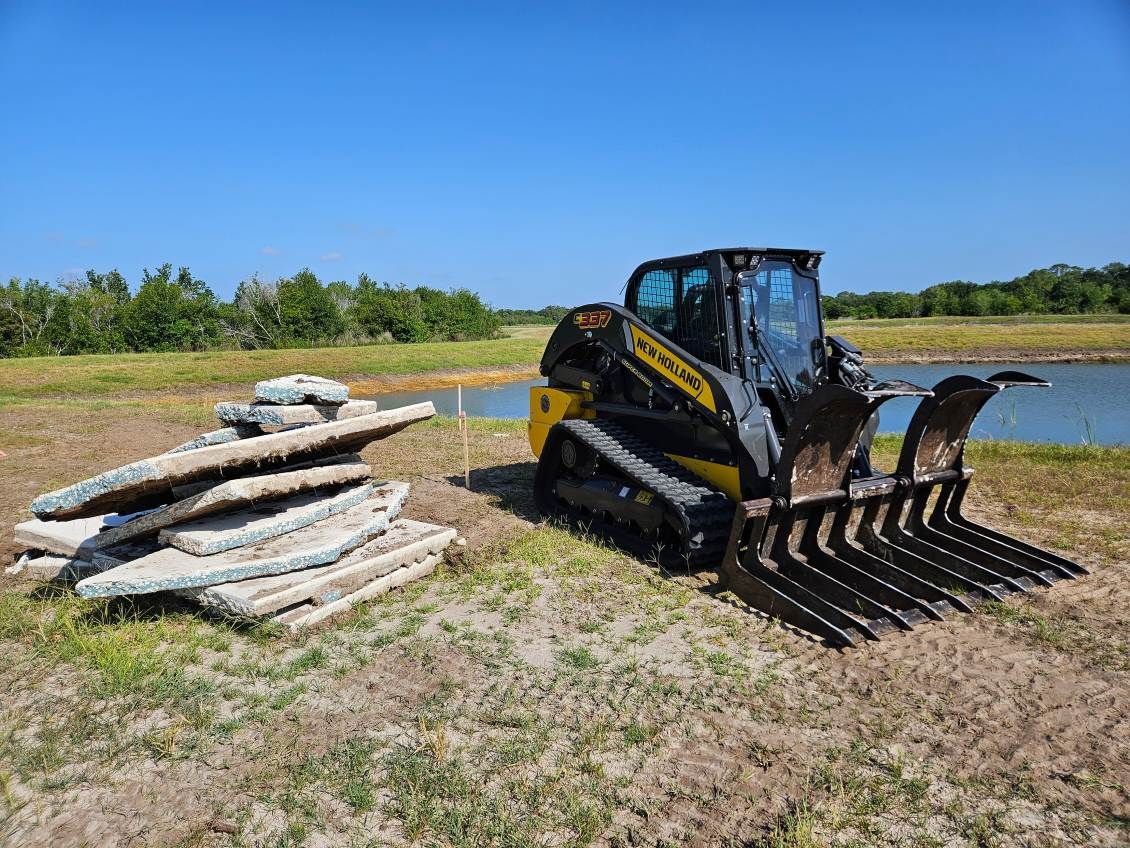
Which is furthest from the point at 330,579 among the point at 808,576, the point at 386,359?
the point at 386,359

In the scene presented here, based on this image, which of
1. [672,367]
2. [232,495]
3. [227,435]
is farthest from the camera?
[672,367]

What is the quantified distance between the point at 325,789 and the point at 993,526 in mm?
6404

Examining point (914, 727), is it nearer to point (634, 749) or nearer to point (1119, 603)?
point (634, 749)

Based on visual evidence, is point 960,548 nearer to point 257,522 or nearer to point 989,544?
point 989,544

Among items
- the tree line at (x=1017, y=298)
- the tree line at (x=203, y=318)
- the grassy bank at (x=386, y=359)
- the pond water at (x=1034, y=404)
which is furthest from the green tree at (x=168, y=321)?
the tree line at (x=1017, y=298)

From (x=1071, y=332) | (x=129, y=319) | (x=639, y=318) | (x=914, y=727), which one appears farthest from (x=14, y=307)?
(x=1071, y=332)

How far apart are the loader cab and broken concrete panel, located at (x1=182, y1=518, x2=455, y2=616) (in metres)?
2.81

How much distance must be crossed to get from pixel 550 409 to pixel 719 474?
98.0 inches

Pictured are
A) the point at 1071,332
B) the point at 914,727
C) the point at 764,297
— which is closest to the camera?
the point at 914,727

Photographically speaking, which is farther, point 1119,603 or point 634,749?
point 1119,603

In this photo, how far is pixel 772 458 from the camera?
18.4 ft

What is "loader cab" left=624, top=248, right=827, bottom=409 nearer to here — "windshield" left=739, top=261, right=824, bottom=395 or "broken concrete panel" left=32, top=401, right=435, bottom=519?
"windshield" left=739, top=261, right=824, bottom=395

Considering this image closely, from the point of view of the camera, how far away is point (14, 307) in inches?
1940

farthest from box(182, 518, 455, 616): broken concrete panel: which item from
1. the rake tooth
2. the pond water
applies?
the pond water
